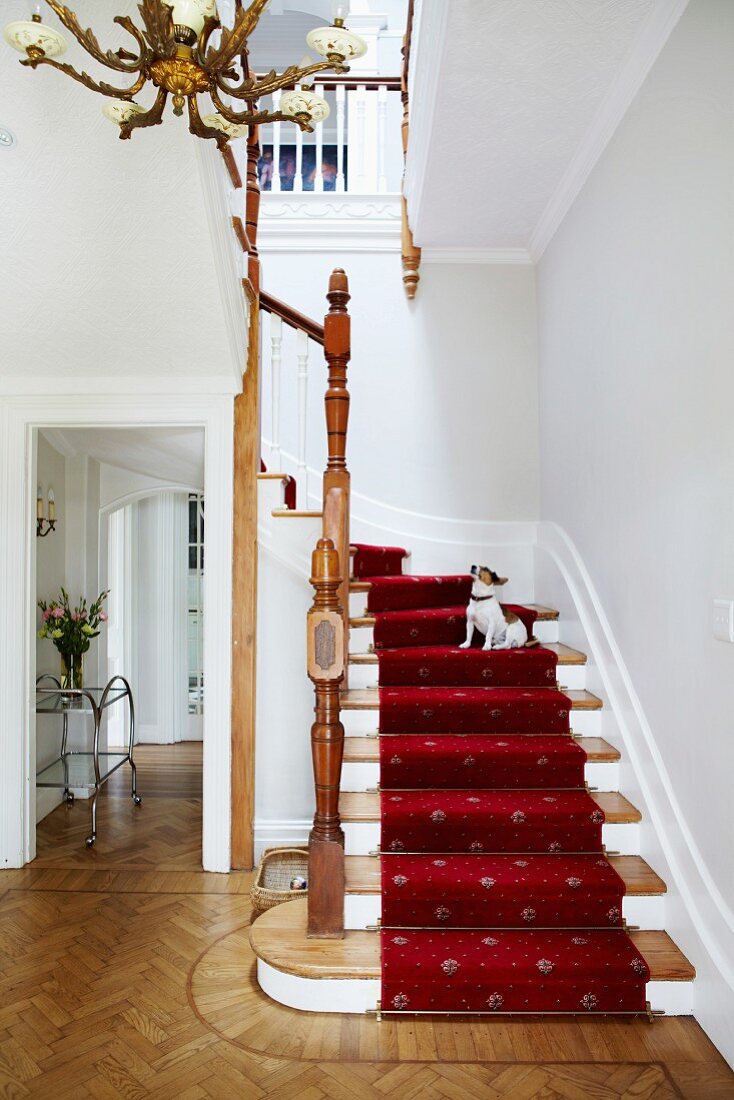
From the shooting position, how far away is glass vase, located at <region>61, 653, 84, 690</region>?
4551 millimetres

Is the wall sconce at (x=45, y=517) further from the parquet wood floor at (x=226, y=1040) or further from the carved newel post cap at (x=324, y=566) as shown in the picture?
the carved newel post cap at (x=324, y=566)

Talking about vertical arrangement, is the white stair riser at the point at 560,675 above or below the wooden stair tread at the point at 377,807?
above

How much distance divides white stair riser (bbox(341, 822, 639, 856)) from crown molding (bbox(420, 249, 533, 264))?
3.42 metres

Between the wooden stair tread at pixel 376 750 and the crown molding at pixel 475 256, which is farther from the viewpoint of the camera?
the crown molding at pixel 475 256

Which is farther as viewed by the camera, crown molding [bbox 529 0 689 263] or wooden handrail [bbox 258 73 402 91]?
wooden handrail [bbox 258 73 402 91]

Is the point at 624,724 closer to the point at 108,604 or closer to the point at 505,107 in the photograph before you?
the point at 505,107

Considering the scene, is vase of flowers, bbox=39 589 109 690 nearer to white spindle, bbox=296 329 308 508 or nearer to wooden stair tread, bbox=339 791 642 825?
white spindle, bbox=296 329 308 508

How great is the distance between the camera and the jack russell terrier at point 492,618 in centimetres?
370

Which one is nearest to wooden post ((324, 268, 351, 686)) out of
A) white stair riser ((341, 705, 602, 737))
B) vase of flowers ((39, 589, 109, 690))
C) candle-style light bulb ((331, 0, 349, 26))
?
white stair riser ((341, 705, 602, 737))

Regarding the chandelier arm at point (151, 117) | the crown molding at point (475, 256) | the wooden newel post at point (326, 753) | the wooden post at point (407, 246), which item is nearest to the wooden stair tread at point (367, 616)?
the wooden newel post at point (326, 753)

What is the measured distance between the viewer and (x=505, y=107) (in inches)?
129

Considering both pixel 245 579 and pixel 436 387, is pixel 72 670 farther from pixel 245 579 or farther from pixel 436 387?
pixel 436 387

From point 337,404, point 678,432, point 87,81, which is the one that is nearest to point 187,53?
point 87,81

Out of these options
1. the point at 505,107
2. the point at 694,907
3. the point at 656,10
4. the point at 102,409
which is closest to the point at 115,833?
the point at 102,409
